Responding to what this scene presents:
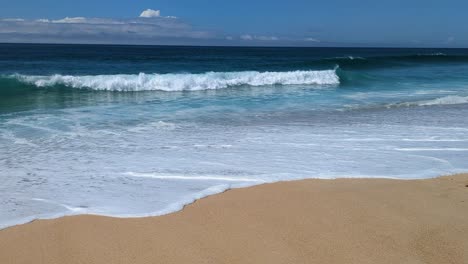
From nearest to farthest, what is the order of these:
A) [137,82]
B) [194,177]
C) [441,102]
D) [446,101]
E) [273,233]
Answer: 1. [273,233]
2. [194,177]
3. [441,102]
4. [446,101]
5. [137,82]

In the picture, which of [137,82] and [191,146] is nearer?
[191,146]

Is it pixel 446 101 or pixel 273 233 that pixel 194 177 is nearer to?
pixel 273 233

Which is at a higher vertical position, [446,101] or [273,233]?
[446,101]

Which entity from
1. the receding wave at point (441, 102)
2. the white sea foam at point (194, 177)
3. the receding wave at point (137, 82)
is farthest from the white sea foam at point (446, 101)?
the white sea foam at point (194, 177)

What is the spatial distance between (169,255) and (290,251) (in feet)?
3.08

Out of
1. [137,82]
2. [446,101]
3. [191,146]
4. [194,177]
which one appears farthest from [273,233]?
[137,82]

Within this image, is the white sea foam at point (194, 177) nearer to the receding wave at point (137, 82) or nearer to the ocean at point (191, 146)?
the ocean at point (191, 146)

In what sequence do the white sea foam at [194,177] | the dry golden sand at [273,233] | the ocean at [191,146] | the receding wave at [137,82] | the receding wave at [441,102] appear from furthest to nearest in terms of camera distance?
the receding wave at [137,82] → the receding wave at [441,102] → the white sea foam at [194,177] → the ocean at [191,146] → the dry golden sand at [273,233]

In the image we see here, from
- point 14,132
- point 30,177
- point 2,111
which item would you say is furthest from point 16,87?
point 30,177

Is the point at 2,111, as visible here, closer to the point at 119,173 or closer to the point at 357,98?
the point at 119,173

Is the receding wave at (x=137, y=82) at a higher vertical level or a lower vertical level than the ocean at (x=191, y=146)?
higher

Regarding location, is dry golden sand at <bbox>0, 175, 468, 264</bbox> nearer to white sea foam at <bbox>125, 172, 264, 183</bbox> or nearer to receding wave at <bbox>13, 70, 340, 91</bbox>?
white sea foam at <bbox>125, 172, 264, 183</bbox>

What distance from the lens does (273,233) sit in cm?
357

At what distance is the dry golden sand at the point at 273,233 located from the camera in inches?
127
